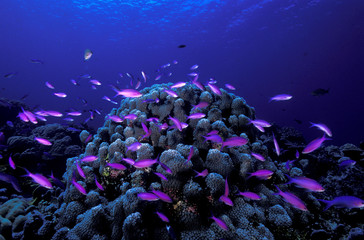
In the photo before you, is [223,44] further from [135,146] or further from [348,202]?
[348,202]

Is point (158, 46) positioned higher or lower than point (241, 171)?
lower

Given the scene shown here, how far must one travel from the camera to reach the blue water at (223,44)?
112 feet

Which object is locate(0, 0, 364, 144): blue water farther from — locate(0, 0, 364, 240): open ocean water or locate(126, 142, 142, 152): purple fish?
Answer: locate(126, 142, 142, 152): purple fish

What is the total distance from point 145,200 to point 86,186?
1885 mm

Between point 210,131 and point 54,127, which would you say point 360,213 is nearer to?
point 210,131

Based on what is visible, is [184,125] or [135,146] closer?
[135,146]

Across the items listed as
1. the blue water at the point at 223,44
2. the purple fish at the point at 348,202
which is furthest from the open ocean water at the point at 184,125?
the blue water at the point at 223,44

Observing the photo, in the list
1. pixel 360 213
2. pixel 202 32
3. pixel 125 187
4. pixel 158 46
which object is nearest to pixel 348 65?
pixel 202 32

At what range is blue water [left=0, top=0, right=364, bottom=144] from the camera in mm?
34188

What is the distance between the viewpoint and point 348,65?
58.6 meters

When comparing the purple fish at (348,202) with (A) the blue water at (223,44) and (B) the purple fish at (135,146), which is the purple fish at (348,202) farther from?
(A) the blue water at (223,44)

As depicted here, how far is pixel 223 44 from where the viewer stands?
162 ft

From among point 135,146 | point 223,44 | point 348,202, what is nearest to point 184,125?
point 135,146

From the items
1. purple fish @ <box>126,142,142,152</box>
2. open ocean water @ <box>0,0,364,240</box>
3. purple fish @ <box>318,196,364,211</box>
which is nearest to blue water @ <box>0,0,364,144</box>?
open ocean water @ <box>0,0,364,240</box>
